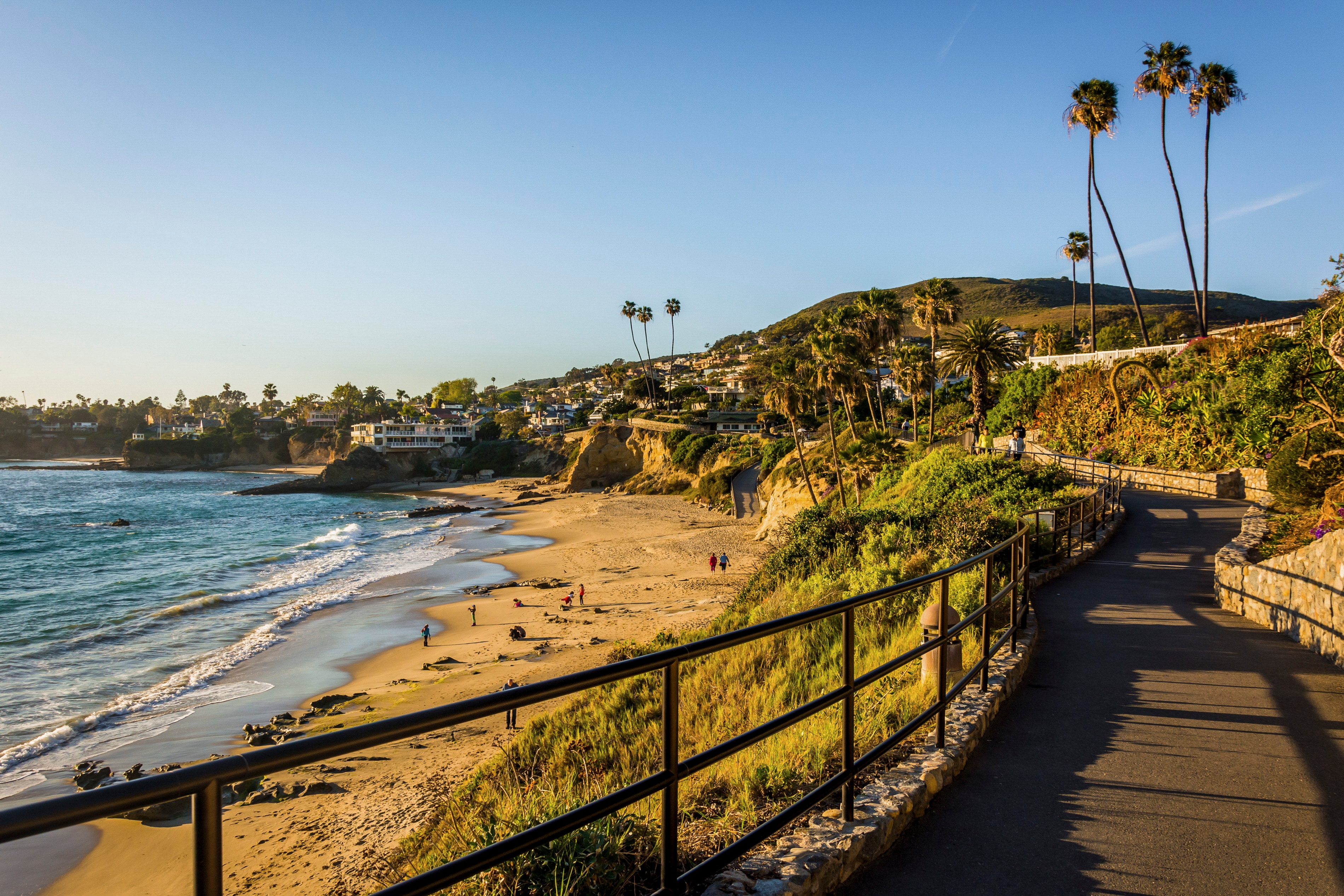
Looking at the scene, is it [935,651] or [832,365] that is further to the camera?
[832,365]

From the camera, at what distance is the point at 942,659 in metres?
4.49

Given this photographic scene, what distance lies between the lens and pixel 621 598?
2617 cm

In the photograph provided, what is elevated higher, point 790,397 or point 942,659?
point 790,397

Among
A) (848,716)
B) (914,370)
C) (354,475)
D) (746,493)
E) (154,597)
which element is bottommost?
(154,597)

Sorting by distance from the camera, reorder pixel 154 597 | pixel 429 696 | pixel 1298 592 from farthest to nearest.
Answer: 1. pixel 154 597
2. pixel 429 696
3. pixel 1298 592

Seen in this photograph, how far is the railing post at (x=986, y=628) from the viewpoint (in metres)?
5.00

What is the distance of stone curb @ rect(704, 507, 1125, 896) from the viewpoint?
295cm

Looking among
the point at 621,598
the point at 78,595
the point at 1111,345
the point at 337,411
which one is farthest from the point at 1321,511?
the point at 337,411

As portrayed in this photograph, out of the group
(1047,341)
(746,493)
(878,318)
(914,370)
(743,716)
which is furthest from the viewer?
(1047,341)

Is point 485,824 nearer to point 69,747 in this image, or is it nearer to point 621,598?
point 69,747

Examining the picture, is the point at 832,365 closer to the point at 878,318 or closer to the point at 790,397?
the point at 790,397

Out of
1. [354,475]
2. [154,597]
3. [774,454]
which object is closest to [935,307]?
[774,454]

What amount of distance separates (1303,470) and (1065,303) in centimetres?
14232

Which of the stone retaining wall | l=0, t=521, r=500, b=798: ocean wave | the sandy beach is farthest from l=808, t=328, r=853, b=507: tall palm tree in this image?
the stone retaining wall
